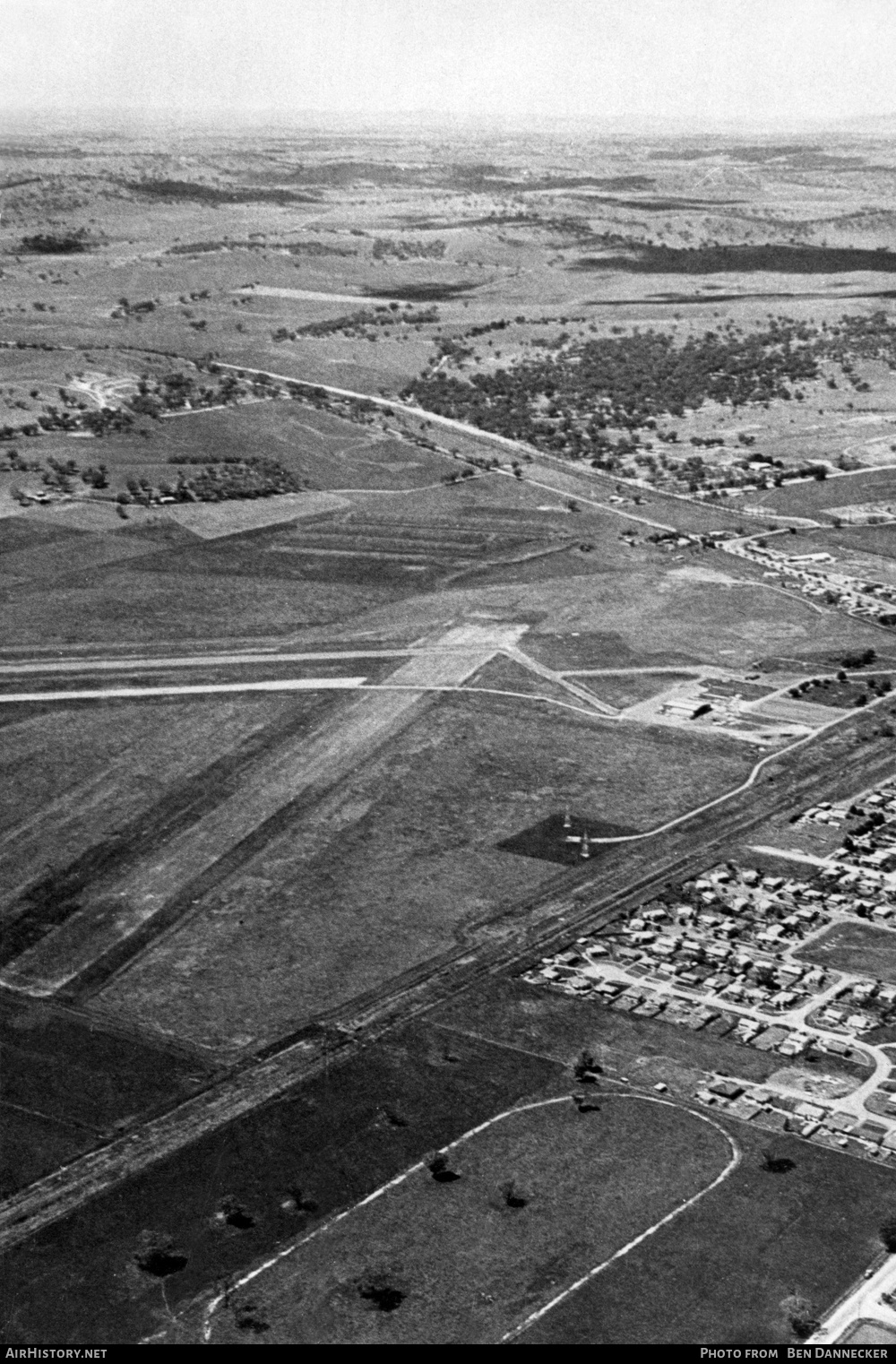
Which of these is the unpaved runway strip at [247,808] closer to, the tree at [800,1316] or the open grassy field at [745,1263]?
the open grassy field at [745,1263]

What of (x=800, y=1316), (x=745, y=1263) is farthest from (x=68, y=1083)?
(x=800, y=1316)

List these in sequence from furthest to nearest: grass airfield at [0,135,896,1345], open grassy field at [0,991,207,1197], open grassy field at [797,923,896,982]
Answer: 1. open grassy field at [797,923,896,982]
2. open grassy field at [0,991,207,1197]
3. grass airfield at [0,135,896,1345]

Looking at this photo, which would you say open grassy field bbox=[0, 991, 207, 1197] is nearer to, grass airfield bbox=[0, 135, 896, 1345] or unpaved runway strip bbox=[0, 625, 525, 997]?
grass airfield bbox=[0, 135, 896, 1345]

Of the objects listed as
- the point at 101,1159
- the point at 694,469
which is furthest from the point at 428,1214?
the point at 694,469

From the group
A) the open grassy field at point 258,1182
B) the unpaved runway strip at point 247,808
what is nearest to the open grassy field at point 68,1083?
the open grassy field at point 258,1182

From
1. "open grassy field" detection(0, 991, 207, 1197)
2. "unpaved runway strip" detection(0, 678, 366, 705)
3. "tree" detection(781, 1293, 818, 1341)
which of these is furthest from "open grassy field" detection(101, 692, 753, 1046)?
"tree" detection(781, 1293, 818, 1341)

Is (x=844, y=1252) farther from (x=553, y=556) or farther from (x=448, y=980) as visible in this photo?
(x=553, y=556)

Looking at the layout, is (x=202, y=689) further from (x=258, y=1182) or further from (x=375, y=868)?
(x=258, y=1182)
